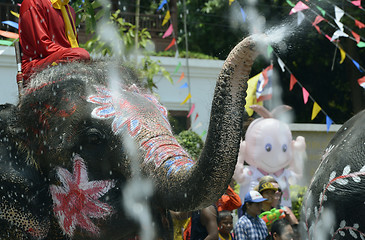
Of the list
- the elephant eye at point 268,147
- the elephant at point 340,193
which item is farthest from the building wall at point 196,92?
the elephant at point 340,193

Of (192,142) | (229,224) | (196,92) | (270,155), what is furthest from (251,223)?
(196,92)

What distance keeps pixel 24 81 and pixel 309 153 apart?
21.8 ft

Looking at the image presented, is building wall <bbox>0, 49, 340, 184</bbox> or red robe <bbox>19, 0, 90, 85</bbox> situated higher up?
red robe <bbox>19, 0, 90, 85</bbox>

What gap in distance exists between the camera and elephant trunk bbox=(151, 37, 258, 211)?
2266 mm

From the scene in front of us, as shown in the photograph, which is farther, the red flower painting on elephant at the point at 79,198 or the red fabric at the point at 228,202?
the red fabric at the point at 228,202

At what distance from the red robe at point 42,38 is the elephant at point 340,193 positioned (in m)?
1.45

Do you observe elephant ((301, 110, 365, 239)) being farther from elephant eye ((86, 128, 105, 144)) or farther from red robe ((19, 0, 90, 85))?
red robe ((19, 0, 90, 85))

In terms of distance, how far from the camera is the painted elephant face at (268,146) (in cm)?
741

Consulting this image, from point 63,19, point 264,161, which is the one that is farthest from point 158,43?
point 63,19

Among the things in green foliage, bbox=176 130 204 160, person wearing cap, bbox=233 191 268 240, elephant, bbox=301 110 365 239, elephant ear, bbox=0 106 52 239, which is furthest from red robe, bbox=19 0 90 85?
green foliage, bbox=176 130 204 160

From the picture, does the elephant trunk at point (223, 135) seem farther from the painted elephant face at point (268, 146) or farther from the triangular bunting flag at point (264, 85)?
the triangular bunting flag at point (264, 85)

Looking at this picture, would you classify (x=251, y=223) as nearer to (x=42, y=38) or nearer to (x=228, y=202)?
(x=228, y=202)

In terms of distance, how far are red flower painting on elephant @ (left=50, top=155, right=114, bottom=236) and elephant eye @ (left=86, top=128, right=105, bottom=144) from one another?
0.11 meters

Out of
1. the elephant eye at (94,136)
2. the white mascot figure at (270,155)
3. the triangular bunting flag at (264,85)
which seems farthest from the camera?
the triangular bunting flag at (264,85)
